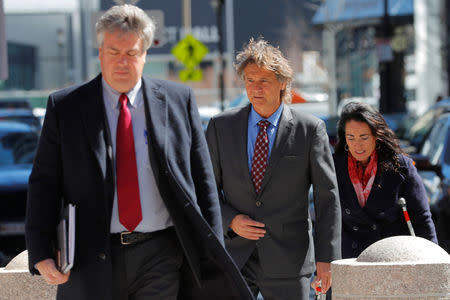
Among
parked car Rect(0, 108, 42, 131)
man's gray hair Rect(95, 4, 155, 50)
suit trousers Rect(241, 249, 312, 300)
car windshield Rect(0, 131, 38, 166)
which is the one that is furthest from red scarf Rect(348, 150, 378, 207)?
parked car Rect(0, 108, 42, 131)

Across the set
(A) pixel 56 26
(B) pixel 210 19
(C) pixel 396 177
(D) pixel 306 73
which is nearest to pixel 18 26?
(A) pixel 56 26

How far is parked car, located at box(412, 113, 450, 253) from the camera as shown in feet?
32.9

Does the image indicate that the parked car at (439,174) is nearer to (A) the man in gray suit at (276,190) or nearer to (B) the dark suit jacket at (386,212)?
(B) the dark suit jacket at (386,212)

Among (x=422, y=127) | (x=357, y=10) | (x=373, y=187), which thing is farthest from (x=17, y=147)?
(x=357, y=10)

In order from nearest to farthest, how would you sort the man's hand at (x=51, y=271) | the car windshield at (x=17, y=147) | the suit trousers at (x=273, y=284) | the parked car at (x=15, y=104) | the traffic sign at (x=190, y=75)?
the man's hand at (x=51, y=271), the suit trousers at (x=273, y=284), the car windshield at (x=17, y=147), the traffic sign at (x=190, y=75), the parked car at (x=15, y=104)

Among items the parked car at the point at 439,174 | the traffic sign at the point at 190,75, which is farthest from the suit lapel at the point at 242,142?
the traffic sign at the point at 190,75

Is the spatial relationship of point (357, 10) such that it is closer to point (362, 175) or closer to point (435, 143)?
point (435, 143)

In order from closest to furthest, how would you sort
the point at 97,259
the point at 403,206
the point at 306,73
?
1. the point at 97,259
2. the point at 403,206
3. the point at 306,73

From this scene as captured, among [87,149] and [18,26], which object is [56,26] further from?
[87,149]

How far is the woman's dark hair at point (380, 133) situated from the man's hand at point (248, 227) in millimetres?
1131

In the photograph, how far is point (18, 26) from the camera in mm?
57625

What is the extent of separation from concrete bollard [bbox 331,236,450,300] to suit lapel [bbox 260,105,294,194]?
0.68 meters

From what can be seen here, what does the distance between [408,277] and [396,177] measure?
1263mm

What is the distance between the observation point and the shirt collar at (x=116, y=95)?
4.16 meters
